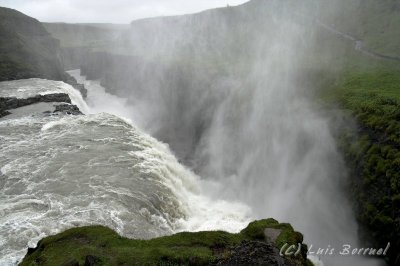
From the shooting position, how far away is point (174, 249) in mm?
14156

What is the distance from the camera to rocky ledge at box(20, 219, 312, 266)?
42.8ft

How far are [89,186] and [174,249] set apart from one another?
14197 mm

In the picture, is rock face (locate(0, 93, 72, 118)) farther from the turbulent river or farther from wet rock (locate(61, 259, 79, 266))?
wet rock (locate(61, 259, 79, 266))

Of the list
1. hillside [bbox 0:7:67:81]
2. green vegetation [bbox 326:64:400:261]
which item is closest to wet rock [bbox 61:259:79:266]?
green vegetation [bbox 326:64:400:261]

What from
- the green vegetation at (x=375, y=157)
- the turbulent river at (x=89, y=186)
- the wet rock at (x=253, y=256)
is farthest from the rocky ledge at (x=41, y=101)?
the wet rock at (x=253, y=256)

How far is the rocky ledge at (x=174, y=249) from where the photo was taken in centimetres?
1304

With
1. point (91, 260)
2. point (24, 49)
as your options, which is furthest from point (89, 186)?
point (24, 49)

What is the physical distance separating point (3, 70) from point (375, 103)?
70.4 meters

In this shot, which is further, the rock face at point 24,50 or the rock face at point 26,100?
the rock face at point 24,50

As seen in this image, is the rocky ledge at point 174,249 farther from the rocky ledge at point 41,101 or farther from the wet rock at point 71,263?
the rocky ledge at point 41,101

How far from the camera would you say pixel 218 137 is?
158 feet

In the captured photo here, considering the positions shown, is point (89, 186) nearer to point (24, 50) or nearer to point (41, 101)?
point (41, 101)

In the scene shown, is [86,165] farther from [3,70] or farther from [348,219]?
[3,70]

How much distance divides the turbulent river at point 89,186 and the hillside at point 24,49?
3325 centimetres
